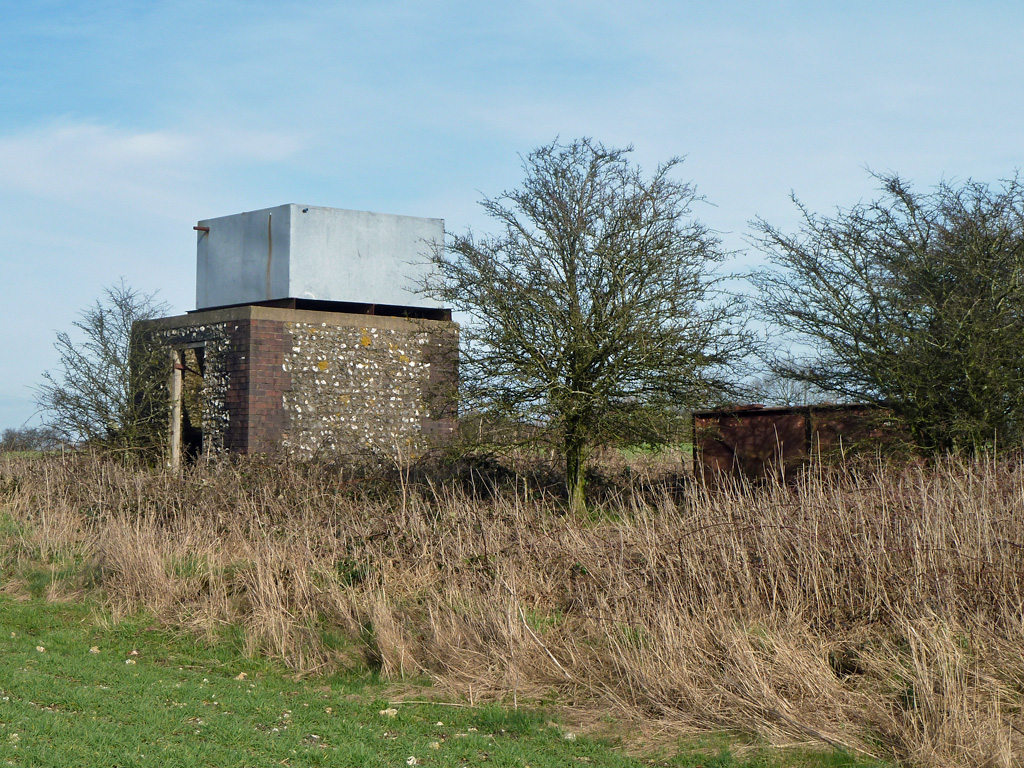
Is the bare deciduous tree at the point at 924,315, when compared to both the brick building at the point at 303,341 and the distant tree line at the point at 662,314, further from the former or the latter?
the brick building at the point at 303,341

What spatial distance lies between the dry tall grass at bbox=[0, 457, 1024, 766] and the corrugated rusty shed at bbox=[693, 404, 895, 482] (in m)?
4.42

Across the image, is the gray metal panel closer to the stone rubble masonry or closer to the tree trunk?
the stone rubble masonry

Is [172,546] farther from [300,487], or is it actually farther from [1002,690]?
[1002,690]

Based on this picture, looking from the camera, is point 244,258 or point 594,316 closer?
point 594,316

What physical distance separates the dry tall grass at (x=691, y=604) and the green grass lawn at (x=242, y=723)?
0.44 m

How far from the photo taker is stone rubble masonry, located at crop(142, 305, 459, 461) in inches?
722

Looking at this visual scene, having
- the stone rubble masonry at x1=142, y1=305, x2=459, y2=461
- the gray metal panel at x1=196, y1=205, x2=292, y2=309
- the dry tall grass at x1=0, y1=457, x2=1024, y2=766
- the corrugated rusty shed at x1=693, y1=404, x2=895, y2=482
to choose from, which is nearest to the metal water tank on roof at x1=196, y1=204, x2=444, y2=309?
the gray metal panel at x1=196, y1=205, x2=292, y2=309

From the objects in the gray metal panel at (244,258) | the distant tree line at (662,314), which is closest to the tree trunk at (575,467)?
the distant tree line at (662,314)

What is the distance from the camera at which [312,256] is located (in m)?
19.9

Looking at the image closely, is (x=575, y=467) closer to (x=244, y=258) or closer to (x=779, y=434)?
(x=779, y=434)

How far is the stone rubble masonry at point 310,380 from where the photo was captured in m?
18.3

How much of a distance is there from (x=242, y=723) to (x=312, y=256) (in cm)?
1446

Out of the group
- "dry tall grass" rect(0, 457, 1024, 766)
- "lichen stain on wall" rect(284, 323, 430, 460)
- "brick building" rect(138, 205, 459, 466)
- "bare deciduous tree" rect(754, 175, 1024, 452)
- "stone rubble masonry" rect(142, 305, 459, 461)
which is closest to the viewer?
"dry tall grass" rect(0, 457, 1024, 766)

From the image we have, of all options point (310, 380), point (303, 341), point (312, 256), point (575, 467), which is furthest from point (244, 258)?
point (575, 467)
